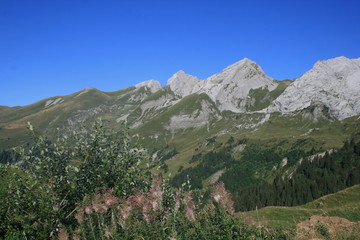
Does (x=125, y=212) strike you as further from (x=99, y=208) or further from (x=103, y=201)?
(x=103, y=201)

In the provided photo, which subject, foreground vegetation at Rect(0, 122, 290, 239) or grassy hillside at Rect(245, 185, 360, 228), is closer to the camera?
foreground vegetation at Rect(0, 122, 290, 239)

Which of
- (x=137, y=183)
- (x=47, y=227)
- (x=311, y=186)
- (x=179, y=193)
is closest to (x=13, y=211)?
(x=47, y=227)

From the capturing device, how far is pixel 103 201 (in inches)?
480

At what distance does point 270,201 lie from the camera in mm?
137000

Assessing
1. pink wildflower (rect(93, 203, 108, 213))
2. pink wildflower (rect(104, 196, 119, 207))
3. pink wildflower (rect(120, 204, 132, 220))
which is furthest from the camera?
pink wildflower (rect(104, 196, 119, 207))

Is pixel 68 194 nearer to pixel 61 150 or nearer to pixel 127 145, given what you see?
pixel 61 150

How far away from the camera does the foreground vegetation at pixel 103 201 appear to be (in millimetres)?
11391

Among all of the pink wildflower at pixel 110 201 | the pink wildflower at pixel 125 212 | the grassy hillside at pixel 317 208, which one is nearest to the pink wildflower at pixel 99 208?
the pink wildflower at pixel 110 201

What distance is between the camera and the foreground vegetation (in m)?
11.4

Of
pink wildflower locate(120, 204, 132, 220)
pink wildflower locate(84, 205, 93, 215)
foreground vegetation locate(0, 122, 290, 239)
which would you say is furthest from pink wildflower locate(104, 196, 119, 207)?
pink wildflower locate(84, 205, 93, 215)

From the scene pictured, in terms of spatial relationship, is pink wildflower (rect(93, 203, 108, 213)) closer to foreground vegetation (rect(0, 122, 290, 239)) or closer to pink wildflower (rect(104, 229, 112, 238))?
foreground vegetation (rect(0, 122, 290, 239))

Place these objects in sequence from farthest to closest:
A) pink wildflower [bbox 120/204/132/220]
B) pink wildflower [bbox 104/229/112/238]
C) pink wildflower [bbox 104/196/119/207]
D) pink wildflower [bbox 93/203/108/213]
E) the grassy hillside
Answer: the grassy hillside
pink wildflower [bbox 104/196/119/207]
pink wildflower [bbox 93/203/108/213]
pink wildflower [bbox 120/204/132/220]
pink wildflower [bbox 104/229/112/238]

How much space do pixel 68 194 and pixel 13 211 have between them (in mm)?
2754

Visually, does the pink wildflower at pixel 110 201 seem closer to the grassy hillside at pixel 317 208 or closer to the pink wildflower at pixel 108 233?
the pink wildflower at pixel 108 233
